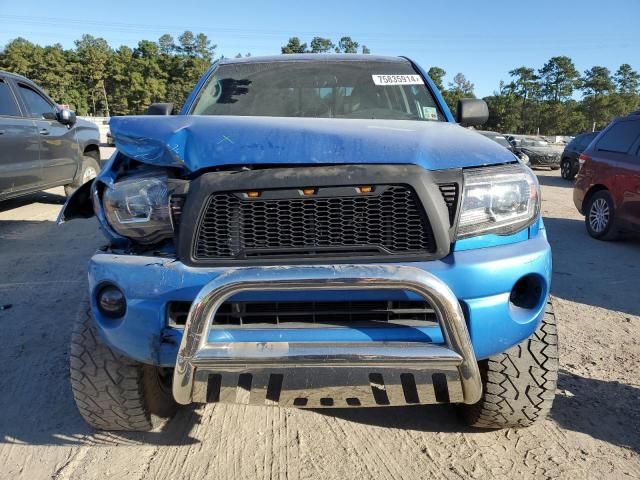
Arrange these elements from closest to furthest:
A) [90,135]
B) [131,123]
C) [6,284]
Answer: [131,123], [6,284], [90,135]

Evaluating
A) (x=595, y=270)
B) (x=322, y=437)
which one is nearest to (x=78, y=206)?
(x=322, y=437)

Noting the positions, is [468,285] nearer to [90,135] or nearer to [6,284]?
[6,284]

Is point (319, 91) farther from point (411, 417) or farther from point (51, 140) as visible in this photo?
point (51, 140)

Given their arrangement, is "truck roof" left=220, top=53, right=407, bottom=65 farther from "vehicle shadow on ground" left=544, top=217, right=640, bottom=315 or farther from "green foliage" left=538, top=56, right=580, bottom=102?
"green foliage" left=538, top=56, right=580, bottom=102

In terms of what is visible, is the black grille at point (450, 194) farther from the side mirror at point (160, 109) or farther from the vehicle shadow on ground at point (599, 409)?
the side mirror at point (160, 109)

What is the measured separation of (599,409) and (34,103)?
740 centimetres

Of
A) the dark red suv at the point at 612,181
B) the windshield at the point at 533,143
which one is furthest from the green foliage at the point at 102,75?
the dark red suv at the point at 612,181

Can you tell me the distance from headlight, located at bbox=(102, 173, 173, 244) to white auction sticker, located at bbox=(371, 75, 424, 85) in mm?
1939

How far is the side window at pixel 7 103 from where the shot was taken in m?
6.20

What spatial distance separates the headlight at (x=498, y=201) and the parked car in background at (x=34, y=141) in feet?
19.8

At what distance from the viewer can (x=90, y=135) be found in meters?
8.36

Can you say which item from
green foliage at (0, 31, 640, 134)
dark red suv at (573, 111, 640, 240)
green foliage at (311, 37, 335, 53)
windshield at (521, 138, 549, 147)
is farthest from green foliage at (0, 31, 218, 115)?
dark red suv at (573, 111, 640, 240)

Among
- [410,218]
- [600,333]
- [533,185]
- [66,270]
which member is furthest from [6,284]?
[600,333]

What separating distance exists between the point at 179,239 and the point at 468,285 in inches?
41.4
